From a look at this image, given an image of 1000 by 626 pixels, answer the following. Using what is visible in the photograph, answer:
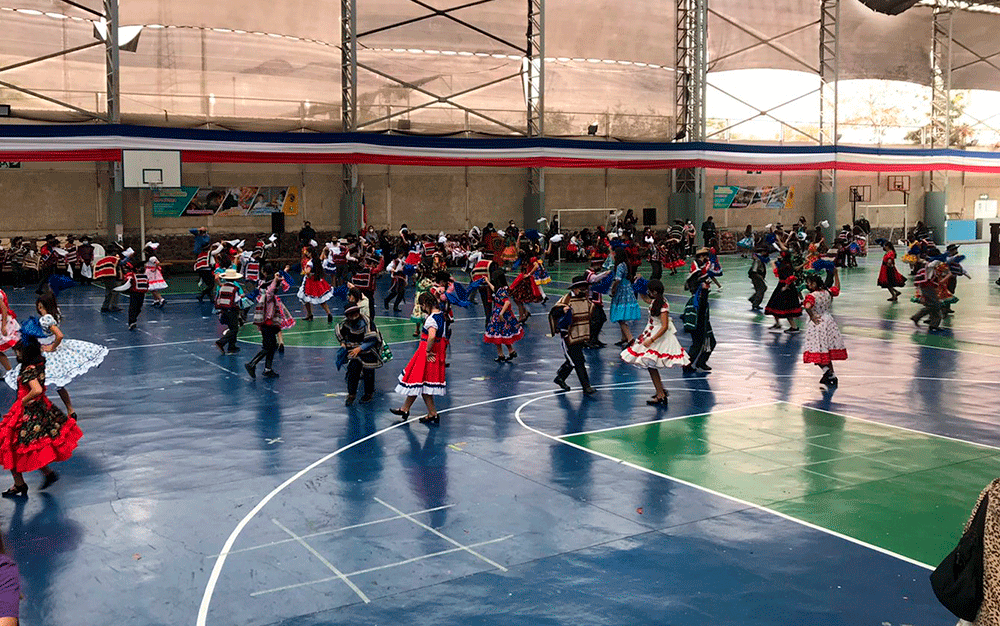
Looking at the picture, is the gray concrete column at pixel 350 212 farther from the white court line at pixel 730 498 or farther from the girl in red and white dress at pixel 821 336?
the white court line at pixel 730 498

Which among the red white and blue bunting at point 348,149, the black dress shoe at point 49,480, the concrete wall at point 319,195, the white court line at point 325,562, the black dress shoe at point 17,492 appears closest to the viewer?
the white court line at point 325,562

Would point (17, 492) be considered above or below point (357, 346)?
below

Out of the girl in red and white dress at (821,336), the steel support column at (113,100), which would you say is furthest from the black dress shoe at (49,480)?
the steel support column at (113,100)

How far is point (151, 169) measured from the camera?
36.6m

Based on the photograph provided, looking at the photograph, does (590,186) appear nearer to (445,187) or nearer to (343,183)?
(445,187)

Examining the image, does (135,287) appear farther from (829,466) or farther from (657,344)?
(829,466)

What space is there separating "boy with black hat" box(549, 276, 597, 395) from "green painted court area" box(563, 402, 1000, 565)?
216cm

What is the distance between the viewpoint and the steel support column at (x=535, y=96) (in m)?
46.0

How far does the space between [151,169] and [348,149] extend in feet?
25.6

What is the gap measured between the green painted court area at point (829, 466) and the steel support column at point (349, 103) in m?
28.9

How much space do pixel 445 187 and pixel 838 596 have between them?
39.2 meters

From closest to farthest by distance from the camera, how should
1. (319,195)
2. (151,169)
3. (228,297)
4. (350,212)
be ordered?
(228,297)
(151,169)
(350,212)
(319,195)

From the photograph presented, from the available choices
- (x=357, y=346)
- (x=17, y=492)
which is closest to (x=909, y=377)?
(x=357, y=346)

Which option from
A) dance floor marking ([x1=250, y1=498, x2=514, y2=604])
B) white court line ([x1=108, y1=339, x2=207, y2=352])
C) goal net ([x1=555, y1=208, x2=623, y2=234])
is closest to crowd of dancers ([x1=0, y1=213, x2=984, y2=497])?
white court line ([x1=108, y1=339, x2=207, y2=352])
